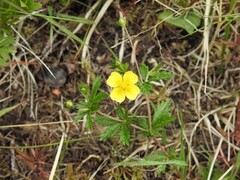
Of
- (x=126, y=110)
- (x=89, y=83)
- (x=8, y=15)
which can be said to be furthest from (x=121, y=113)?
(x=8, y=15)

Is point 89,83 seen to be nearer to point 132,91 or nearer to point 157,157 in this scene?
point 132,91

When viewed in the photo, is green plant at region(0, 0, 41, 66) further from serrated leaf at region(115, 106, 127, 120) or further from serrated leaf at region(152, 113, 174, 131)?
serrated leaf at region(152, 113, 174, 131)

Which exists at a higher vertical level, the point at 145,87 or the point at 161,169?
the point at 145,87

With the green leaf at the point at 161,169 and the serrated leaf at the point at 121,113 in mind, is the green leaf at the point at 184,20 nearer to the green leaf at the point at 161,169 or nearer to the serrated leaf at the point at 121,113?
the serrated leaf at the point at 121,113

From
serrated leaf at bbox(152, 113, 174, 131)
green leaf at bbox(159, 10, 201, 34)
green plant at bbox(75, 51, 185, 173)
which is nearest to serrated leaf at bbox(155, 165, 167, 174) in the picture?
green plant at bbox(75, 51, 185, 173)

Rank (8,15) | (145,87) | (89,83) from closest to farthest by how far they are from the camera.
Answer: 1. (145,87)
2. (8,15)
3. (89,83)
